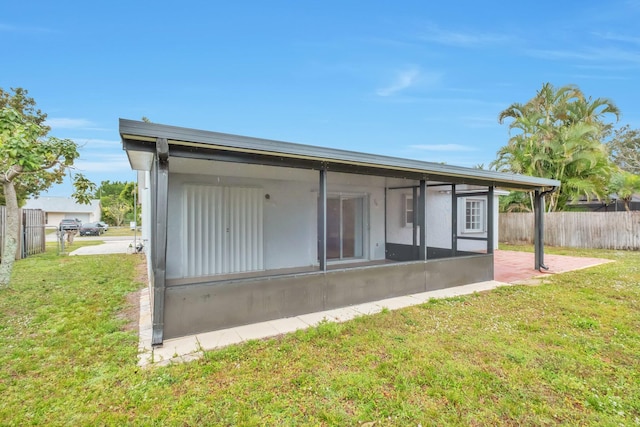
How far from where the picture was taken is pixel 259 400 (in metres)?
2.65

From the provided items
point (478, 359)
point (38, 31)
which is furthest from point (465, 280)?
point (38, 31)

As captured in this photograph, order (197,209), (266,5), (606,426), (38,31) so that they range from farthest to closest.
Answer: (266,5)
(38,31)
(197,209)
(606,426)

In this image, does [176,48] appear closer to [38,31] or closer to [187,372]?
[38,31]

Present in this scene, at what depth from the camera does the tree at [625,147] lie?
28895 millimetres

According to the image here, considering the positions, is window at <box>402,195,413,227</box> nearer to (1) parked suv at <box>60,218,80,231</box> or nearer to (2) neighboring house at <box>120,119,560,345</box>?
(2) neighboring house at <box>120,119,560,345</box>

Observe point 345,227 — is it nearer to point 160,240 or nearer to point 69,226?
point 160,240

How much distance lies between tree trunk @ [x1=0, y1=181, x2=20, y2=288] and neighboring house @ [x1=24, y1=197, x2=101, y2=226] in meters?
43.4

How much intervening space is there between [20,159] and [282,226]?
196 inches

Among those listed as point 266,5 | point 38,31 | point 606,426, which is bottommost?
point 606,426

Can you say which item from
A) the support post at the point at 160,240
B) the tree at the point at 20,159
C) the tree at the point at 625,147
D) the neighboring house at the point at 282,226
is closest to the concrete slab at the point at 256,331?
the neighboring house at the point at 282,226

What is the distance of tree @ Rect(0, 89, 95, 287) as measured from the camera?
4.48m

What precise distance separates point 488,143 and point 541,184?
17.8 metres

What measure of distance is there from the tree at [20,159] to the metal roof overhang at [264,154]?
4.53 ft

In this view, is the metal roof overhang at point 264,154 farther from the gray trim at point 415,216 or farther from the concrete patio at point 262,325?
the concrete patio at point 262,325
